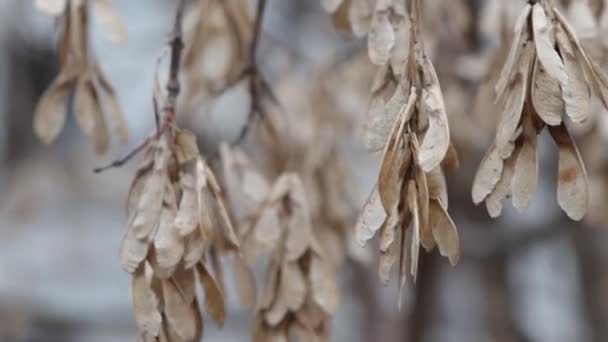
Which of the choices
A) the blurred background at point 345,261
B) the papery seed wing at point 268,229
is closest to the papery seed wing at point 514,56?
the papery seed wing at point 268,229

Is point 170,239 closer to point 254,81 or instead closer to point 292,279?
point 292,279

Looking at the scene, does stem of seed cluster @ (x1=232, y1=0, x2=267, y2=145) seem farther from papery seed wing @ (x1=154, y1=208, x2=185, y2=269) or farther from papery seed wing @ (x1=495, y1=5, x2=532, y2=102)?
papery seed wing @ (x1=495, y1=5, x2=532, y2=102)

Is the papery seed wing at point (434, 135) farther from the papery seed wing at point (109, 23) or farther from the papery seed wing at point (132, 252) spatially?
the papery seed wing at point (109, 23)

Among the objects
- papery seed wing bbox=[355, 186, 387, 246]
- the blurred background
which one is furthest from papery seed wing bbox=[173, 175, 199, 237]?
the blurred background

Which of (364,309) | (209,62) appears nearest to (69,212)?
(364,309)

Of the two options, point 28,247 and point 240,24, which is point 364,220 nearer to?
point 240,24

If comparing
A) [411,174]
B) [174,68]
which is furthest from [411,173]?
[174,68]
